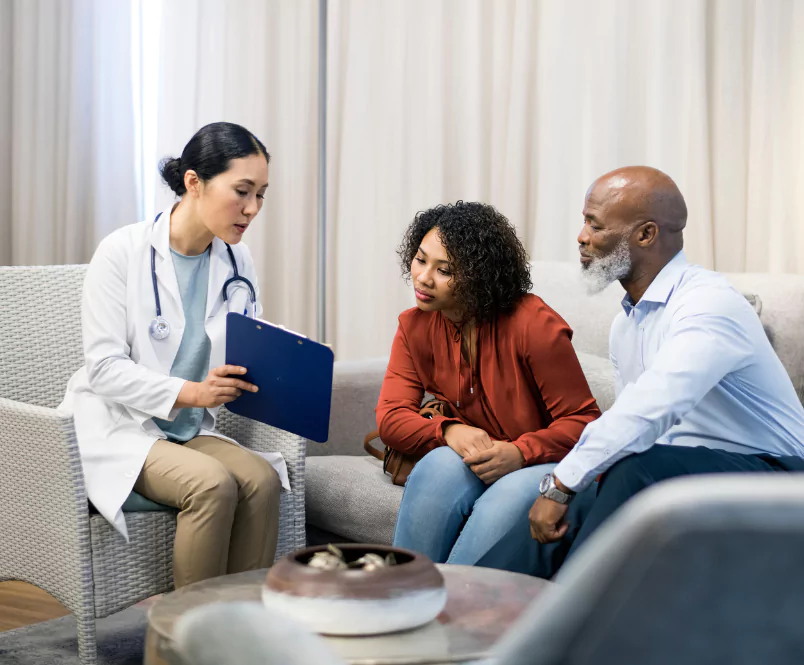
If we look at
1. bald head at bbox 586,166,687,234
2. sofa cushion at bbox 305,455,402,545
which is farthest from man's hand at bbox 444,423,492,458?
bald head at bbox 586,166,687,234

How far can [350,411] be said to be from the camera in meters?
2.37

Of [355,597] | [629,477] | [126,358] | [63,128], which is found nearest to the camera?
[355,597]

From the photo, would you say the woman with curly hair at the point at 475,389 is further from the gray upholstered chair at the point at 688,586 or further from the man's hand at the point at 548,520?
the gray upholstered chair at the point at 688,586

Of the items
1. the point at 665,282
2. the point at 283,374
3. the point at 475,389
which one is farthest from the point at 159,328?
the point at 665,282

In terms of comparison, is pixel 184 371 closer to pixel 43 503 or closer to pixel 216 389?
pixel 216 389

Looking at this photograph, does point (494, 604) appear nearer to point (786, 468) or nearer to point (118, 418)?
point (786, 468)

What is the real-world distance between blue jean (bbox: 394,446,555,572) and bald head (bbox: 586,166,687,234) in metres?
0.50

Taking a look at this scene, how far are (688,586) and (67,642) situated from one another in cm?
204

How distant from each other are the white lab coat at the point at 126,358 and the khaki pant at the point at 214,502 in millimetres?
61

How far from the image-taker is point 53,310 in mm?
2207

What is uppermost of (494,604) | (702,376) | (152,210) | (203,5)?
(203,5)

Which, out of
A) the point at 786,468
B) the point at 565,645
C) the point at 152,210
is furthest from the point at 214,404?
the point at 152,210

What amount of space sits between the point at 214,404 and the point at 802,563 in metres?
1.61

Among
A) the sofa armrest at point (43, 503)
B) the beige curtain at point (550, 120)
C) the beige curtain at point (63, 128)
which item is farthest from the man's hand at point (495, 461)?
the beige curtain at point (63, 128)
